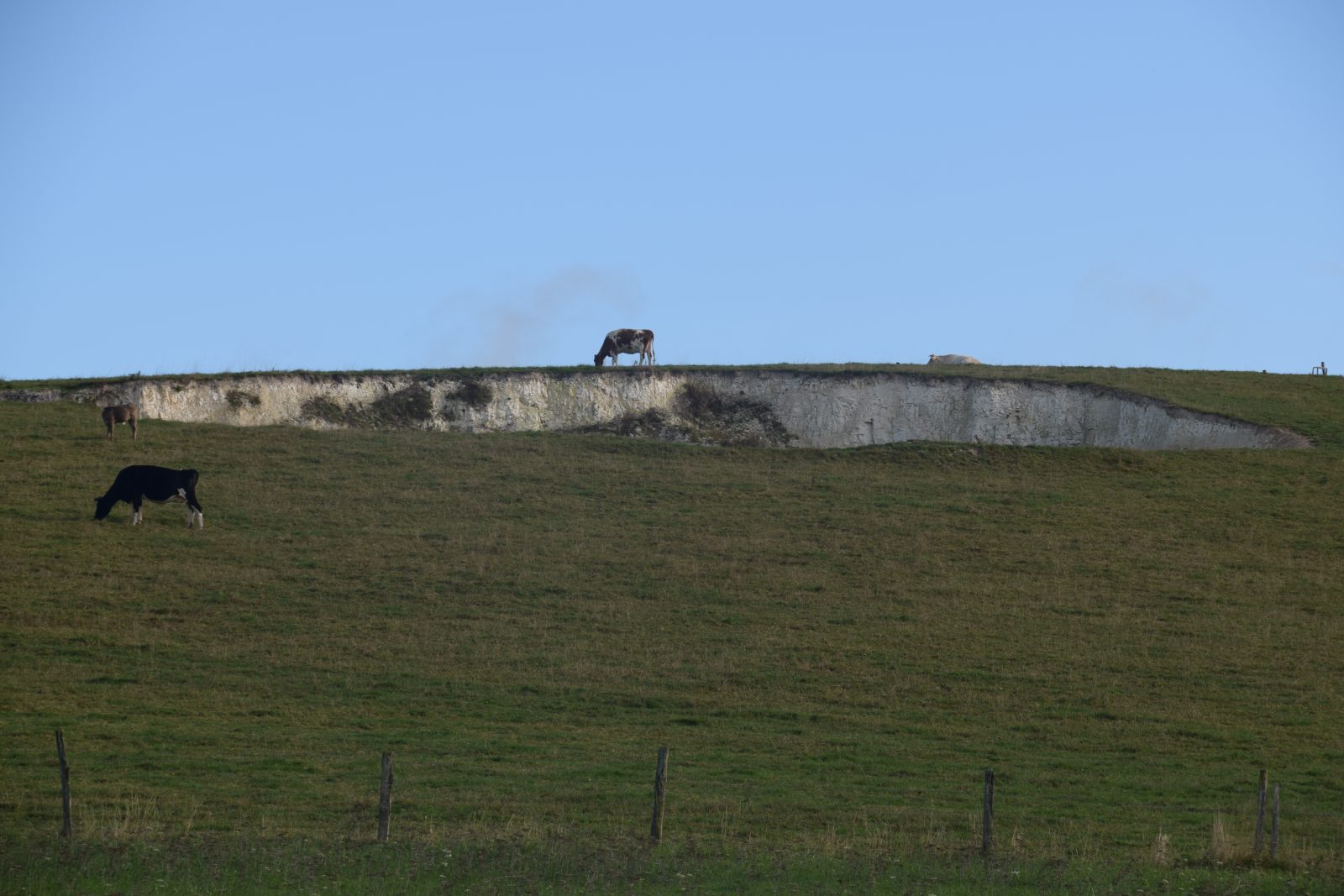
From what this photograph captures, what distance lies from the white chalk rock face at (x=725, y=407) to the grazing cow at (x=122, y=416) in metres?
5.58

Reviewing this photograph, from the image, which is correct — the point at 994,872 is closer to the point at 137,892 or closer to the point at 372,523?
the point at 137,892

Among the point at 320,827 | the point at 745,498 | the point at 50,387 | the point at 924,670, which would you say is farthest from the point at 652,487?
the point at 320,827

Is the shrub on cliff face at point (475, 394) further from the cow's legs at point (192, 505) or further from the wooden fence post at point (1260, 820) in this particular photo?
the wooden fence post at point (1260, 820)

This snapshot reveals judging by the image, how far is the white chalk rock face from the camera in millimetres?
51750

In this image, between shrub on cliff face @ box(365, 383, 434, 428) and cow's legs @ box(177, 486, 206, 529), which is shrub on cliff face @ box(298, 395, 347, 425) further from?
cow's legs @ box(177, 486, 206, 529)

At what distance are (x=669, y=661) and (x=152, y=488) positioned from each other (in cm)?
1620

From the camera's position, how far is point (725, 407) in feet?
186

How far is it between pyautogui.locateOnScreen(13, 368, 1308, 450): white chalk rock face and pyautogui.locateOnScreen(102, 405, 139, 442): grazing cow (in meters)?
5.58

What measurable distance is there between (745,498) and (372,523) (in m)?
10.7

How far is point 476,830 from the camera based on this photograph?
54.6 feet

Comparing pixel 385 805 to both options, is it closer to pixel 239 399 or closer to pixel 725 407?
pixel 239 399

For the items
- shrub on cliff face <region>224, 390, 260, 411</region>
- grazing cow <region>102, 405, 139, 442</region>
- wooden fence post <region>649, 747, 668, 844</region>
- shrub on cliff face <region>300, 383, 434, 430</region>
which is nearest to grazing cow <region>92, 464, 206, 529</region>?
grazing cow <region>102, 405, 139, 442</region>

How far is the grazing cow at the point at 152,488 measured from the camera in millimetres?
36375

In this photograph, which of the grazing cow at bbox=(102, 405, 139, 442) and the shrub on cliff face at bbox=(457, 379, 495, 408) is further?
the shrub on cliff face at bbox=(457, 379, 495, 408)
